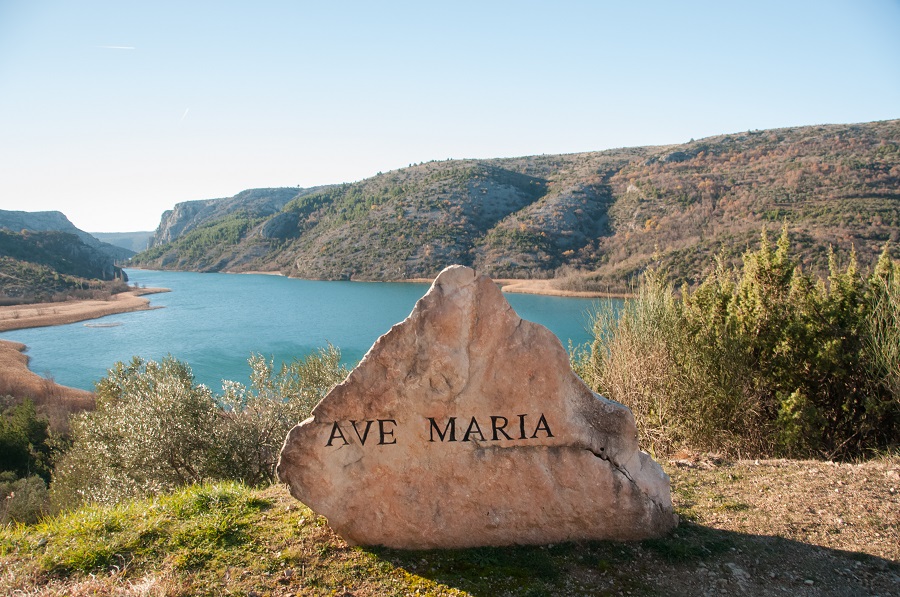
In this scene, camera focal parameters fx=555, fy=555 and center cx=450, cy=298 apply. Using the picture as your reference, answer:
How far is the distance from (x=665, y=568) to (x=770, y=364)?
22.6ft

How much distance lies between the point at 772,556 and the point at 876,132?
73.1m

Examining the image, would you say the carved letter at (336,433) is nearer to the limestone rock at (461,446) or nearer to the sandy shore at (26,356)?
the limestone rock at (461,446)

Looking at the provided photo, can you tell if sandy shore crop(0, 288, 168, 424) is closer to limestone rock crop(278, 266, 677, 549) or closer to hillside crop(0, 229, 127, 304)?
hillside crop(0, 229, 127, 304)

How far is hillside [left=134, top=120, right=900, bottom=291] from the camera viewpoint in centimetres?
3876

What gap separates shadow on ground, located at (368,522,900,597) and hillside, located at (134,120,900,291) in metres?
22.9

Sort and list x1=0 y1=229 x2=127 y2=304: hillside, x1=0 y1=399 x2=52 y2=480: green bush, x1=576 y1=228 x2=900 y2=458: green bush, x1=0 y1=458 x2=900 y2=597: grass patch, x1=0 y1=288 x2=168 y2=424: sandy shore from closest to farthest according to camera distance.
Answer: x1=0 y1=458 x2=900 y2=597: grass patch, x1=576 y1=228 x2=900 y2=458: green bush, x1=0 y1=399 x2=52 y2=480: green bush, x1=0 y1=288 x2=168 y2=424: sandy shore, x1=0 y1=229 x2=127 y2=304: hillside

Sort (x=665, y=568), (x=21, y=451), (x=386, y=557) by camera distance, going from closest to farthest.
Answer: (x=665, y=568) < (x=386, y=557) < (x=21, y=451)

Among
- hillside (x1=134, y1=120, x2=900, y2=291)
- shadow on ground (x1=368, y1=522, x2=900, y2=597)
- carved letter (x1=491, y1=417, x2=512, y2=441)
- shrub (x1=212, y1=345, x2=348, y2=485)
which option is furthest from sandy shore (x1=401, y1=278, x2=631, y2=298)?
carved letter (x1=491, y1=417, x2=512, y2=441)

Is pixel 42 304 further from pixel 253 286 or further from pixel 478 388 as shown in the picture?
pixel 478 388

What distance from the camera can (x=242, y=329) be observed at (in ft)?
181

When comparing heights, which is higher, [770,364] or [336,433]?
[336,433]

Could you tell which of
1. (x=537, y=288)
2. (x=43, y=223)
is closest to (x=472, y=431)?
(x=537, y=288)

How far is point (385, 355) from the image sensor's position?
5.14 meters

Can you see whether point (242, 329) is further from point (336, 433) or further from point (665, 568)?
point (665, 568)
